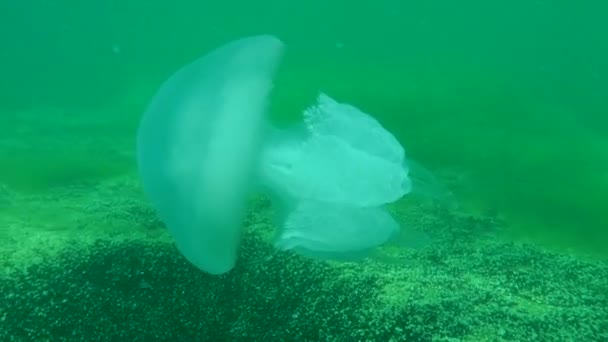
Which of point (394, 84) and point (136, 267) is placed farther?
point (394, 84)

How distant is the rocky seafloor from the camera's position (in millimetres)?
2729

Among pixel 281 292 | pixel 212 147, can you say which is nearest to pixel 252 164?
pixel 212 147

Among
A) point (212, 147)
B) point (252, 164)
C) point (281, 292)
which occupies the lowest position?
point (281, 292)

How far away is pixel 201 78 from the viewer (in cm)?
293

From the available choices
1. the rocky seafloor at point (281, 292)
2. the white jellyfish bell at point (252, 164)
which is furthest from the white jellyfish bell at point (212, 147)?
the rocky seafloor at point (281, 292)

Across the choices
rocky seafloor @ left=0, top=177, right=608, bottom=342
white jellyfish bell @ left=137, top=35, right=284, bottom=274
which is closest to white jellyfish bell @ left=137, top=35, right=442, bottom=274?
white jellyfish bell @ left=137, top=35, right=284, bottom=274

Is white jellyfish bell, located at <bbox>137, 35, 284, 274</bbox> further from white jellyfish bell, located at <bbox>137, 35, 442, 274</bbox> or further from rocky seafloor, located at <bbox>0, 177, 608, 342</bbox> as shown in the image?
rocky seafloor, located at <bbox>0, 177, 608, 342</bbox>

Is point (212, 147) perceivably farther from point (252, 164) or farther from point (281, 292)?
point (281, 292)

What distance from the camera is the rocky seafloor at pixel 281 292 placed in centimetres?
Answer: 273

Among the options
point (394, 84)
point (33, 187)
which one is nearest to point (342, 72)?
point (394, 84)

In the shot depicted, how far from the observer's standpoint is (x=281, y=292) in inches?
120

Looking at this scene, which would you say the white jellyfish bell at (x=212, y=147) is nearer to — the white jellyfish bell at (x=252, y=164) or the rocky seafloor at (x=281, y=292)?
the white jellyfish bell at (x=252, y=164)

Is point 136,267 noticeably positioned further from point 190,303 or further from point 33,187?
point 33,187

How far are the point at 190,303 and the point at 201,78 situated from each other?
4.04ft
